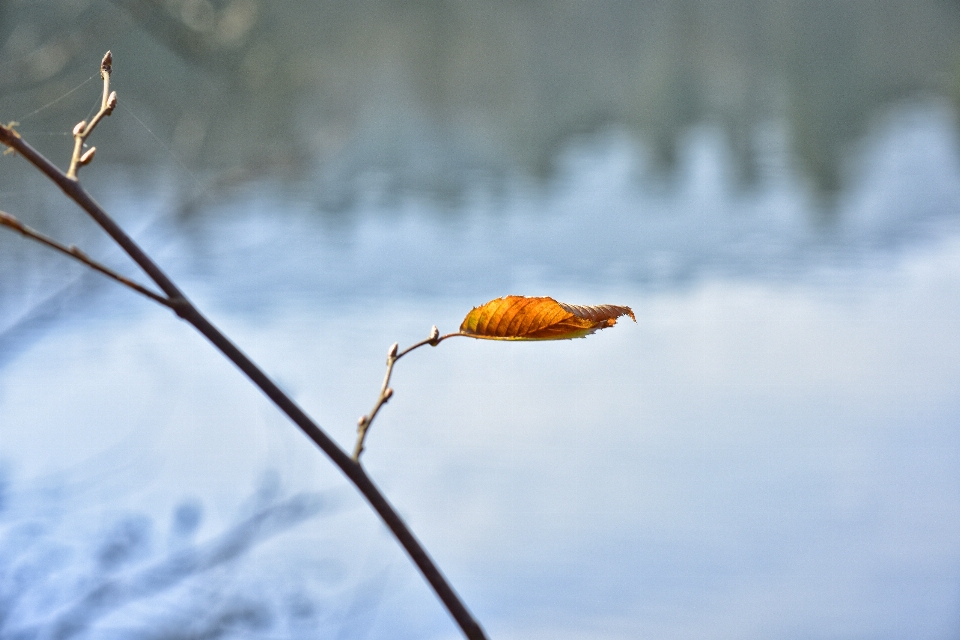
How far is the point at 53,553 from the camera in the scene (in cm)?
→ 155

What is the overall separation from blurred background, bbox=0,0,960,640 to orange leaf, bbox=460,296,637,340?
867 mm

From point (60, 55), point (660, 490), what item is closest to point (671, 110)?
point (660, 490)

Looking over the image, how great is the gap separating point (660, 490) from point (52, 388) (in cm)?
218

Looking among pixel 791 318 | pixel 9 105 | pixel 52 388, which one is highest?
pixel 52 388

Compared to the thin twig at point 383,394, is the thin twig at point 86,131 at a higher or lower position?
higher

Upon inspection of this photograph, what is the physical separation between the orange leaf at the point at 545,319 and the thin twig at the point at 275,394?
9 centimetres

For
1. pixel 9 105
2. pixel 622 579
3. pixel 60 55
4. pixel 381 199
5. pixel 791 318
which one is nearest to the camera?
pixel 60 55

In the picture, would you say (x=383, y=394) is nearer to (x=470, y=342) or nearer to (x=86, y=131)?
(x=86, y=131)

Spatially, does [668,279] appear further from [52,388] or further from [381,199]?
[52,388]

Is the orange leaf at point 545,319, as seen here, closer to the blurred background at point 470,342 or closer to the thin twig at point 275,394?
the thin twig at point 275,394

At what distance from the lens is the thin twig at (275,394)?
249 mm

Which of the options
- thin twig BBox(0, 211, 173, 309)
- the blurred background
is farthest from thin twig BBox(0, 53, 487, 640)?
the blurred background

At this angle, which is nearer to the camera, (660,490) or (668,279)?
(660,490)

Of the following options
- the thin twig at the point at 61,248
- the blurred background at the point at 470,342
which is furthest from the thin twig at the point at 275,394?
the blurred background at the point at 470,342
